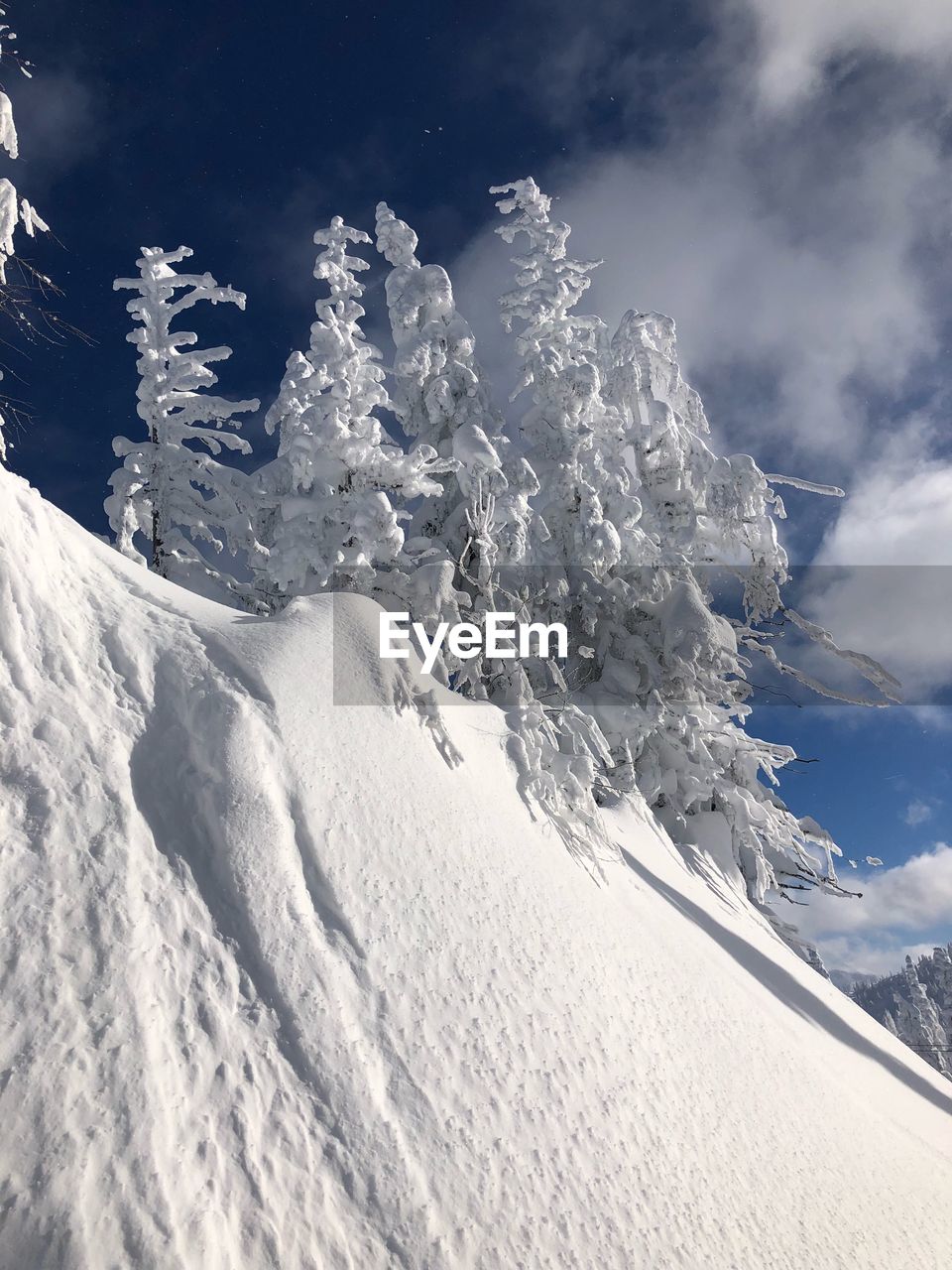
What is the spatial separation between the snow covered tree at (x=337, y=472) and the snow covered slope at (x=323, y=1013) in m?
3.49

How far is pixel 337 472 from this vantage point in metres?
12.0

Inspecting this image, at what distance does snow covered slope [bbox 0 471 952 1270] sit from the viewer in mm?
3736

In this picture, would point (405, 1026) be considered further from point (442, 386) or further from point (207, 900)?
point (442, 386)

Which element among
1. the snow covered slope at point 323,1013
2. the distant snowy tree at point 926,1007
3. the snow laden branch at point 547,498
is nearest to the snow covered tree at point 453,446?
the snow laden branch at point 547,498

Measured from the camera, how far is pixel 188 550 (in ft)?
49.3

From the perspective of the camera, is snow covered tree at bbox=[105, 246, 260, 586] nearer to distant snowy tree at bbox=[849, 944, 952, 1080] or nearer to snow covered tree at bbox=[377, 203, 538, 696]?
snow covered tree at bbox=[377, 203, 538, 696]

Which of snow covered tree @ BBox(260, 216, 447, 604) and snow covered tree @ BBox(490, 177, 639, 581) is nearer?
snow covered tree @ BBox(260, 216, 447, 604)

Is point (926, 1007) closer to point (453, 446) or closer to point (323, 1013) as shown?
point (453, 446)

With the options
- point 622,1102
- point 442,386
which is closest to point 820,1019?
point 622,1102

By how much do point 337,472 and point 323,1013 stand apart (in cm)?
886

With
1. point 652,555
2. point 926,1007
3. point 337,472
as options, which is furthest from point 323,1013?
point 926,1007

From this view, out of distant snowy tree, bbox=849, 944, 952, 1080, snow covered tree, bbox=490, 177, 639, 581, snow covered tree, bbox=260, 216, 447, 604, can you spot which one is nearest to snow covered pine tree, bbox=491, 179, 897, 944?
snow covered tree, bbox=490, 177, 639, 581

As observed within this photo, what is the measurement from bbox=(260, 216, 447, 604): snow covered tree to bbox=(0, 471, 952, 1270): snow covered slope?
138 inches

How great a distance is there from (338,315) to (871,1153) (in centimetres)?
1429
